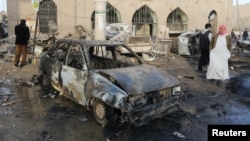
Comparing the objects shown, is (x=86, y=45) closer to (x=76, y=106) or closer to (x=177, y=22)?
(x=76, y=106)

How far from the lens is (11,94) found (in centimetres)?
763

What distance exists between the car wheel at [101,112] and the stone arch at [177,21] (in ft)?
66.7

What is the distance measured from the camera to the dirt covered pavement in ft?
16.4

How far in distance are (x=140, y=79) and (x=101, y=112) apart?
94cm

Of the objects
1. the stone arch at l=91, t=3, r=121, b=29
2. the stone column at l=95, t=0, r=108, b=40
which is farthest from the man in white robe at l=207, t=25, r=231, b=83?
the stone arch at l=91, t=3, r=121, b=29

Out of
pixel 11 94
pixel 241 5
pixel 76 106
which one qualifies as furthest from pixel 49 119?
pixel 241 5

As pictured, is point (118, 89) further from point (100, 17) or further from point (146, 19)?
point (146, 19)

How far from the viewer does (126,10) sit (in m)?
22.5

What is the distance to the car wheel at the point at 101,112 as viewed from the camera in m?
5.21

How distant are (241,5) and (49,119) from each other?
248 ft

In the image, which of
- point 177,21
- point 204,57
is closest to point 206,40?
point 204,57

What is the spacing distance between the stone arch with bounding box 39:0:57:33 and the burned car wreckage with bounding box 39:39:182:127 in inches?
536

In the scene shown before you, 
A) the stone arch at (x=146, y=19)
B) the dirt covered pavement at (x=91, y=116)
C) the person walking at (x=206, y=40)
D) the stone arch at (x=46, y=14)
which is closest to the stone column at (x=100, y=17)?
the dirt covered pavement at (x=91, y=116)

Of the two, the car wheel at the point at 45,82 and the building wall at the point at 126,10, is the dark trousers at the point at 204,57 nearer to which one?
the car wheel at the point at 45,82
